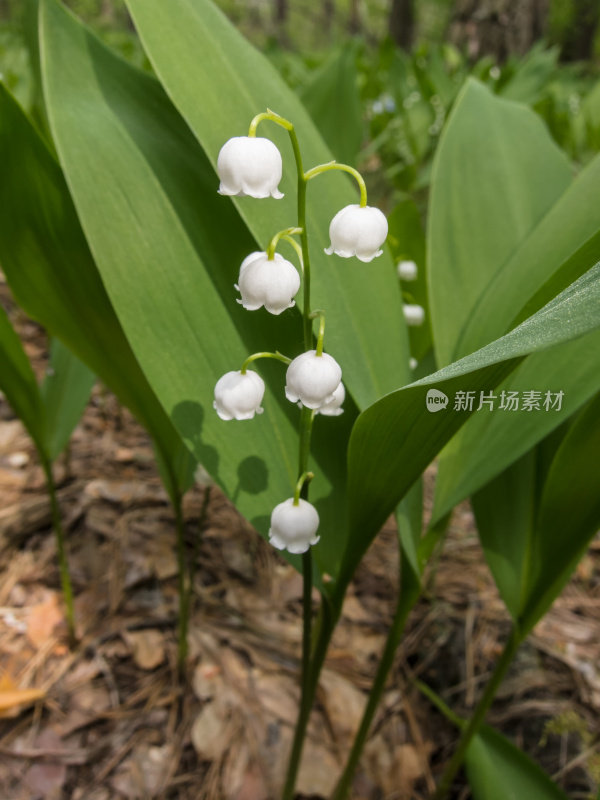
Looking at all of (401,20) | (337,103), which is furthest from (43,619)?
(401,20)

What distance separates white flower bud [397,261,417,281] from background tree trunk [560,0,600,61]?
9.46 metres

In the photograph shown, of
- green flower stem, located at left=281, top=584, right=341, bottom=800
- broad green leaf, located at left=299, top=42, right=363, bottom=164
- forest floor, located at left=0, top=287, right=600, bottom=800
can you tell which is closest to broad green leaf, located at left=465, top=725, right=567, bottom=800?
forest floor, located at left=0, top=287, right=600, bottom=800

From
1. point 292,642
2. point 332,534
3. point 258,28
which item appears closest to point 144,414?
point 332,534

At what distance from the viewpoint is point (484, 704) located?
0.86 meters

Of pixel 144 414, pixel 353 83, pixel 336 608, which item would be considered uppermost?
pixel 353 83

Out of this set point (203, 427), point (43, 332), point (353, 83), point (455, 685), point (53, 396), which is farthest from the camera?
point (43, 332)

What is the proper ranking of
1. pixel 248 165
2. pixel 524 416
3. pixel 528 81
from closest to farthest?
pixel 248 165, pixel 524 416, pixel 528 81

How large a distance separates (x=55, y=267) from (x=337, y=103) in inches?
34.8

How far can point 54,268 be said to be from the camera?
0.78m

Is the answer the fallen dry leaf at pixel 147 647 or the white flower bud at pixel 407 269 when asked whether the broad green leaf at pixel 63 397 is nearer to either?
the fallen dry leaf at pixel 147 647

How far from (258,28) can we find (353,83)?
31.5 metres

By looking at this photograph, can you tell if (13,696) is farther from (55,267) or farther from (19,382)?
(55,267)

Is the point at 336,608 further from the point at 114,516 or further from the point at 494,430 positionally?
the point at 114,516

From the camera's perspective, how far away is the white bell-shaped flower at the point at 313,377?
52cm
